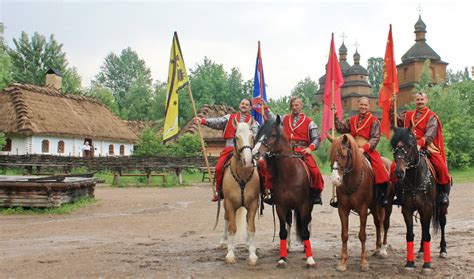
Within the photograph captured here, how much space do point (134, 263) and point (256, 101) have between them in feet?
12.3

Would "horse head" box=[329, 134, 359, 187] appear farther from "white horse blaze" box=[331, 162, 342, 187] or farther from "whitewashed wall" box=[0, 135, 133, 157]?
"whitewashed wall" box=[0, 135, 133, 157]

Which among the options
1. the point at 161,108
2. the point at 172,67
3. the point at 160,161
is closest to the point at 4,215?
the point at 172,67

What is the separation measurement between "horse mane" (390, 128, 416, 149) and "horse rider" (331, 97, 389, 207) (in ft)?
1.88

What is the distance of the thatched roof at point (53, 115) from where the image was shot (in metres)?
31.8

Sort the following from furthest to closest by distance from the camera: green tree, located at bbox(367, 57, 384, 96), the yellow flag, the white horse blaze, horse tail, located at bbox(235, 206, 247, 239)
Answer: green tree, located at bbox(367, 57, 384, 96), the yellow flag, horse tail, located at bbox(235, 206, 247, 239), the white horse blaze

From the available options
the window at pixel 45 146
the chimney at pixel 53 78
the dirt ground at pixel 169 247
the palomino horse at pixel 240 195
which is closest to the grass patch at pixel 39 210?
the dirt ground at pixel 169 247

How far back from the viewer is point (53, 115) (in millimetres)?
34375

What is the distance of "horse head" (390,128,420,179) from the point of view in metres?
6.24

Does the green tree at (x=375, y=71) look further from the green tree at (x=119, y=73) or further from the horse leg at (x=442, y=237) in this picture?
the horse leg at (x=442, y=237)

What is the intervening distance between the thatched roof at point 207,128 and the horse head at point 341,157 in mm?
31593

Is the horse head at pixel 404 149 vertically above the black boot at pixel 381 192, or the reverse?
the horse head at pixel 404 149

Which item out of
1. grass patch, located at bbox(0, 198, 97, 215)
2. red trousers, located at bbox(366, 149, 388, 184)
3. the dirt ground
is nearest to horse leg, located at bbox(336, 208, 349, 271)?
the dirt ground

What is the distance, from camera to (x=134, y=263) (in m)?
6.99

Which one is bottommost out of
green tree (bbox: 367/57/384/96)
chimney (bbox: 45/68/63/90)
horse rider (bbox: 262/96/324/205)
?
horse rider (bbox: 262/96/324/205)
